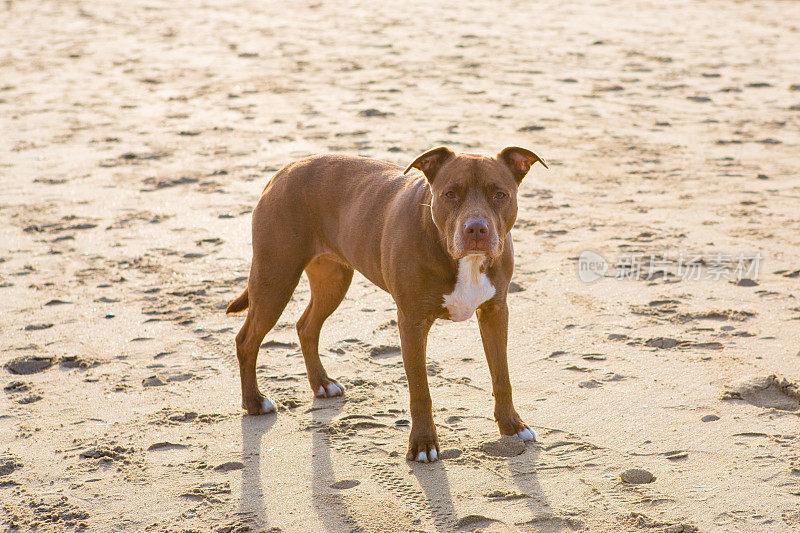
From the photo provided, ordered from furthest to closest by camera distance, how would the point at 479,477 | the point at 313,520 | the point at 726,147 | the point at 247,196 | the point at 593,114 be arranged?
the point at 593,114 < the point at 726,147 < the point at 247,196 < the point at 479,477 < the point at 313,520

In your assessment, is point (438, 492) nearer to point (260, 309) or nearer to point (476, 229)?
point (476, 229)

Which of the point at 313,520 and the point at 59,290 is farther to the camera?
the point at 59,290

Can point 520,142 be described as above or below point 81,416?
above

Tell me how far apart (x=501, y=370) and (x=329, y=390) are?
108cm

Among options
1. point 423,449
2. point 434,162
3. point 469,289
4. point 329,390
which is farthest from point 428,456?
point 434,162

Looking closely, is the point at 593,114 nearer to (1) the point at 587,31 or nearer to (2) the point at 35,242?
(1) the point at 587,31

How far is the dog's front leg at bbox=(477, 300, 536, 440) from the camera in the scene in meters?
5.00

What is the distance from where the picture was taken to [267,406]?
18.0 ft

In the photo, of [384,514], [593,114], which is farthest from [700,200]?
[384,514]

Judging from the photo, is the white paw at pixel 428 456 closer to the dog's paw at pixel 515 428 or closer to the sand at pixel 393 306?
the sand at pixel 393 306

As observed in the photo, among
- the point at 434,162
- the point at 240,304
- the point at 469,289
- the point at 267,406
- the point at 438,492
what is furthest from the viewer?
the point at 240,304

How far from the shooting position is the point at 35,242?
8141mm

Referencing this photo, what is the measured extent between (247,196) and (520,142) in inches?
117

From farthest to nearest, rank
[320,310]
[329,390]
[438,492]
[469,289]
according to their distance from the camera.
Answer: [320,310]
[329,390]
[469,289]
[438,492]
